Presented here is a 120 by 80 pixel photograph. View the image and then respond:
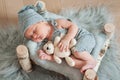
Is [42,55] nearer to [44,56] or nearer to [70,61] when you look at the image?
[44,56]

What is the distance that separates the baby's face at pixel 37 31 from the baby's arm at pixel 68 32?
6 centimetres

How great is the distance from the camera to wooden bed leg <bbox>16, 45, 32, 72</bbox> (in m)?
1.08

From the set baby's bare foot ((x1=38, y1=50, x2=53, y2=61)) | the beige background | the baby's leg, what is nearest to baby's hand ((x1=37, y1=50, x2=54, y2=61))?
baby's bare foot ((x1=38, y1=50, x2=53, y2=61))

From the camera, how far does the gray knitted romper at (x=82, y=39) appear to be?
106 cm

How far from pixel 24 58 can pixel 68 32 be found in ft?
0.70

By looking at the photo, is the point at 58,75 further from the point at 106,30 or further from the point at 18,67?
the point at 106,30

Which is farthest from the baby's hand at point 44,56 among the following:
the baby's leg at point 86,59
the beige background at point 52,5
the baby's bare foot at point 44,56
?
the beige background at point 52,5

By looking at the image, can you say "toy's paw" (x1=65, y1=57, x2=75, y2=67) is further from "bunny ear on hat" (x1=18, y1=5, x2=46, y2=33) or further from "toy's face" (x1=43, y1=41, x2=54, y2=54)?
"bunny ear on hat" (x1=18, y1=5, x2=46, y2=33)

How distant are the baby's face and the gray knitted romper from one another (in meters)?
0.04

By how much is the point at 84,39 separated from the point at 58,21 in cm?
13

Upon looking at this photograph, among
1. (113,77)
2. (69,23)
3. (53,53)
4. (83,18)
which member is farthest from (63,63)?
(83,18)

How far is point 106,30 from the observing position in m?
1.14

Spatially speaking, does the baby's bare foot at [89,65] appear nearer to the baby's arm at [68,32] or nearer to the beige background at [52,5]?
the baby's arm at [68,32]

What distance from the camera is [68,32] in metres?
1.10
